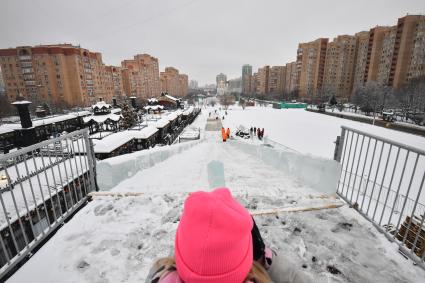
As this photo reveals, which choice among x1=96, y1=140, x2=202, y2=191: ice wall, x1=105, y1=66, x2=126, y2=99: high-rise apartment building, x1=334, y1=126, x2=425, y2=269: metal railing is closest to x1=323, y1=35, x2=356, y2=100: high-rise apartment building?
x1=105, y1=66, x2=126, y2=99: high-rise apartment building

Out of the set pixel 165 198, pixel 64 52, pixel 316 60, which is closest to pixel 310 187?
pixel 165 198

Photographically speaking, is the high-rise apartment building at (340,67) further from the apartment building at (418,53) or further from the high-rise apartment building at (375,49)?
the apartment building at (418,53)

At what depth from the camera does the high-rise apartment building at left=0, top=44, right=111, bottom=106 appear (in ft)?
154

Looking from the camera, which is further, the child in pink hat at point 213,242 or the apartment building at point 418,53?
the apartment building at point 418,53

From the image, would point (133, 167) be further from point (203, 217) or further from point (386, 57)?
point (386, 57)

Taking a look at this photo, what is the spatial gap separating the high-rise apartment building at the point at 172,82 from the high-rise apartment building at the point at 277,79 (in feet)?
171

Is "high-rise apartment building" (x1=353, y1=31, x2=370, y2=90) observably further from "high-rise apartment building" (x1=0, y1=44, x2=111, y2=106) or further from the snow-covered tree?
"high-rise apartment building" (x1=0, y1=44, x2=111, y2=106)

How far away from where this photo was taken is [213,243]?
0.86 metres

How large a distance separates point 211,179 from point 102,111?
20990 millimetres

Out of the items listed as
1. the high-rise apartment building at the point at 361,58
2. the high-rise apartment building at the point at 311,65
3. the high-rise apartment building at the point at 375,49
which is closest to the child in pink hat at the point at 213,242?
the high-rise apartment building at the point at 375,49

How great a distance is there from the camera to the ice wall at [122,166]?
380cm

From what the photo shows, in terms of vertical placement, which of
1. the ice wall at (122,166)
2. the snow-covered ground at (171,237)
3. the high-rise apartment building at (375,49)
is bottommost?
the snow-covered ground at (171,237)

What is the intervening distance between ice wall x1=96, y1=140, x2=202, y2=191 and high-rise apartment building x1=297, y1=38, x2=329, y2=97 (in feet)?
260

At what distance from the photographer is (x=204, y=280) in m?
0.87
